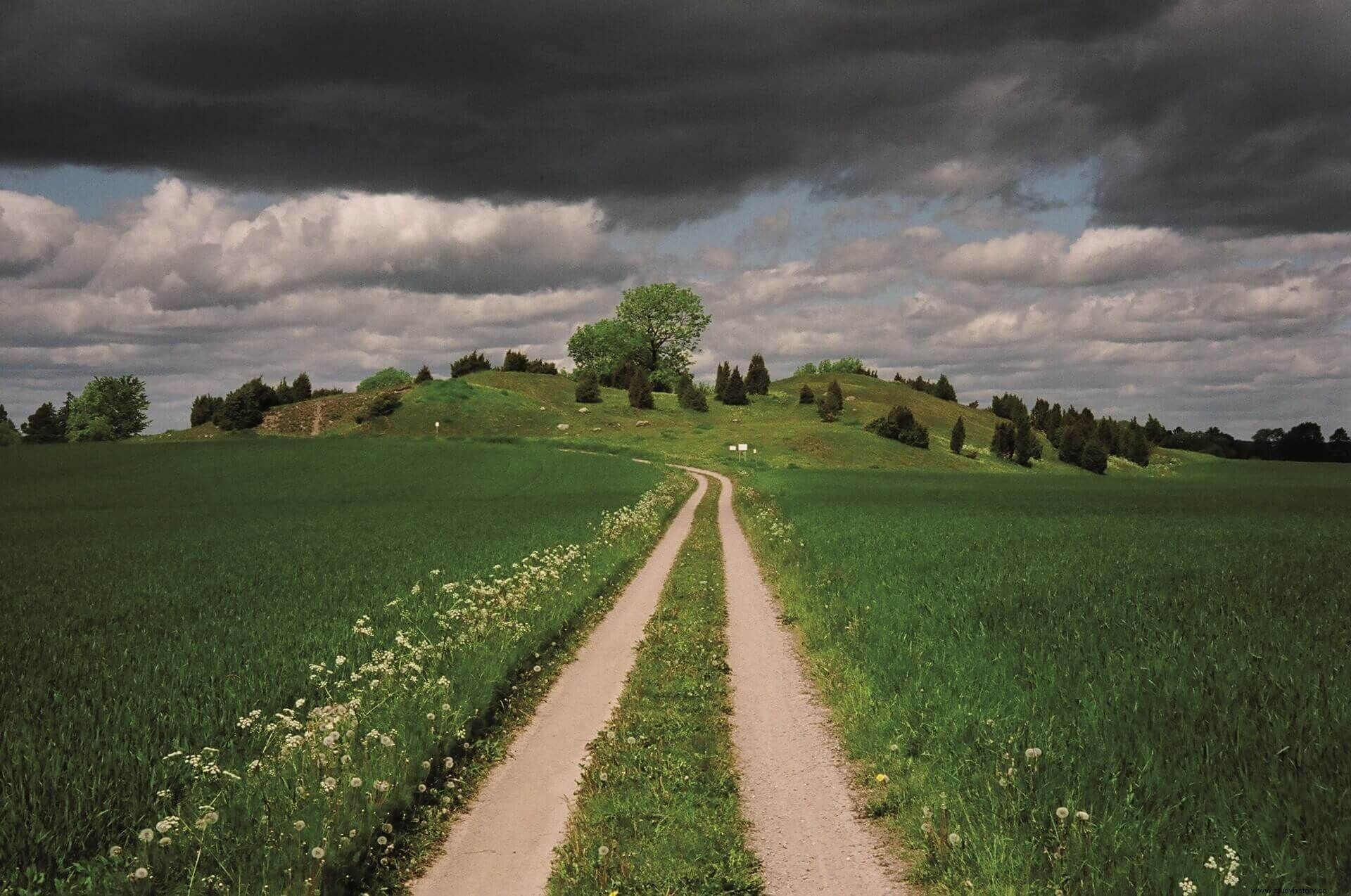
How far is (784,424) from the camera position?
381ft

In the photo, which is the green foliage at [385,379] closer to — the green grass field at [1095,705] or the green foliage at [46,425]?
the green foliage at [46,425]

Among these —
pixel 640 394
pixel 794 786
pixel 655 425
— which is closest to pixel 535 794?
pixel 794 786

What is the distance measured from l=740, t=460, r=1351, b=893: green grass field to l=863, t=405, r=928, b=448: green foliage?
94.4 m

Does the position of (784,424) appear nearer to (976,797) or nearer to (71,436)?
(976,797)

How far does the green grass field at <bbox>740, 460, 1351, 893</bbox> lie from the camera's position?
595cm

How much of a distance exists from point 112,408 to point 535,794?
177911 millimetres

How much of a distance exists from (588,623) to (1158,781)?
1136cm

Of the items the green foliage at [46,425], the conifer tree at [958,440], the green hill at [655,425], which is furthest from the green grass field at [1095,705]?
the green foliage at [46,425]

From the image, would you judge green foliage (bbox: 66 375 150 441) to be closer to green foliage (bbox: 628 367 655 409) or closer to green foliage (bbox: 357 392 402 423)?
green foliage (bbox: 357 392 402 423)

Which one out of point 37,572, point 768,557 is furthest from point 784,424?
point 37,572

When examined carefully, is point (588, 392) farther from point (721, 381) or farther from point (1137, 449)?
point (1137, 449)

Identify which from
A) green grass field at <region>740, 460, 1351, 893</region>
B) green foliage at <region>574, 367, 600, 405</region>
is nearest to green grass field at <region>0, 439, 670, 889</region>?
green grass field at <region>740, 460, 1351, 893</region>

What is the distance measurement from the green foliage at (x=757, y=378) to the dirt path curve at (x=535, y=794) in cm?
13992

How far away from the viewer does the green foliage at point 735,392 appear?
142250mm
